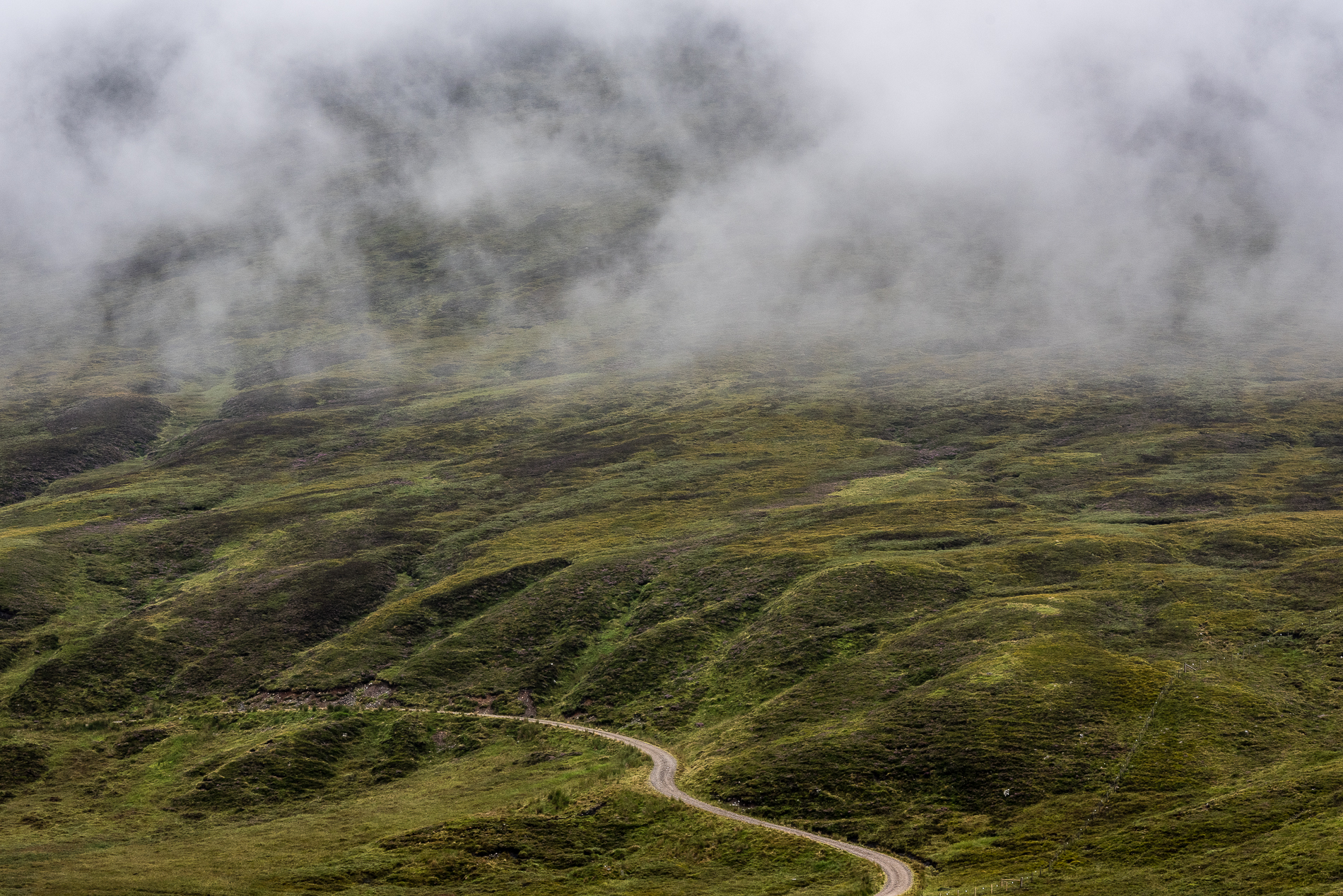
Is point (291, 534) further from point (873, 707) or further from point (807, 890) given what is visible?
point (807, 890)

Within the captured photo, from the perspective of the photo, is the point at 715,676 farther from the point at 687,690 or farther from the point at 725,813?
the point at 725,813

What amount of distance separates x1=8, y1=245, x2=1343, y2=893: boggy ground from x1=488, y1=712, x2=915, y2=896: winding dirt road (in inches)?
73.2

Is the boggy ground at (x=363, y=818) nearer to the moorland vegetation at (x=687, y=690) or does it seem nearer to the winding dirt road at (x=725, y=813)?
the moorland vegetation at (x=687, y=690)

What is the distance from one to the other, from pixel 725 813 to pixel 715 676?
1236 inches

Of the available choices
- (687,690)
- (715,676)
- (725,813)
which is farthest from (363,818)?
(715,676)

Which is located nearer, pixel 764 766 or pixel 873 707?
pixel 764 766

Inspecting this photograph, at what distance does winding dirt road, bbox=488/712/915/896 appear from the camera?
6969cm

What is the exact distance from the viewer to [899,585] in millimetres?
128625

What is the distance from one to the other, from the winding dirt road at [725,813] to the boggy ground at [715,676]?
73.2 inches

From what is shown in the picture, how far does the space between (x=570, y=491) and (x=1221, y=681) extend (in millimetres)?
125550

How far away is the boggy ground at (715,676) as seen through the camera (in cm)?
7500

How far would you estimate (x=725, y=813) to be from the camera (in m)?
82.3

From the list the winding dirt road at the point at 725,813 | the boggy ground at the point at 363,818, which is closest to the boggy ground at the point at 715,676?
the boggy ground at the point at 363,818

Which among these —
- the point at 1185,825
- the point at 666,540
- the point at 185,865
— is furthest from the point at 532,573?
the point at 1185,825
